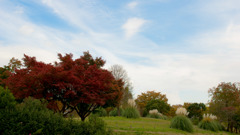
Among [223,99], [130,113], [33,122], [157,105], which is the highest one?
[223,99]

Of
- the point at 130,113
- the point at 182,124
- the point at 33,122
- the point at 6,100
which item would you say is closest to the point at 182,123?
the point at 182,124

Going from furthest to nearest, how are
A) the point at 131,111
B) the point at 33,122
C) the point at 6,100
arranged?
the point at 131,111, the point at 6,100, the point at 33,122

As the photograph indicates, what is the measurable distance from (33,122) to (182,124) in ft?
33.6

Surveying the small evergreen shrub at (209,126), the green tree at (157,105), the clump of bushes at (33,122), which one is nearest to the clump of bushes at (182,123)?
the small evergreen shrub at (209,126)

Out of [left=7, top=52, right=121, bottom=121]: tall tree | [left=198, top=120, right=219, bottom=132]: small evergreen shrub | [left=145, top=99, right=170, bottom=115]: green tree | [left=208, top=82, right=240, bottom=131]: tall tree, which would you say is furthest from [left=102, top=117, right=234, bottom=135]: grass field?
[left=145, top=99, right=170, bottom=115]: green tree

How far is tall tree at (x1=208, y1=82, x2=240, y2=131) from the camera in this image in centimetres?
2079

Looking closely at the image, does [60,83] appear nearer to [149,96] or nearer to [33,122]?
[33,122]

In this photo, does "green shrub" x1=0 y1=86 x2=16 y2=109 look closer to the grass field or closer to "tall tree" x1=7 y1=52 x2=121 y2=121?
"tall tree" x1=7 y1=52 x2=121 y2=121

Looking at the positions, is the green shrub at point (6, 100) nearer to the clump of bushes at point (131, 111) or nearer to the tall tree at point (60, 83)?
the tall tree at point (60, 83)

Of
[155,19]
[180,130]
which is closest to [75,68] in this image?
[155,19]

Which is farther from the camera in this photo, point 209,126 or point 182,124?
point 209,126

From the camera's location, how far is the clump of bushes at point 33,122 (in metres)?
5.20

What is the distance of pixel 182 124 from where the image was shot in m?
12.5

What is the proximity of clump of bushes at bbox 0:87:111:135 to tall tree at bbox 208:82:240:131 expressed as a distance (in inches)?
758
